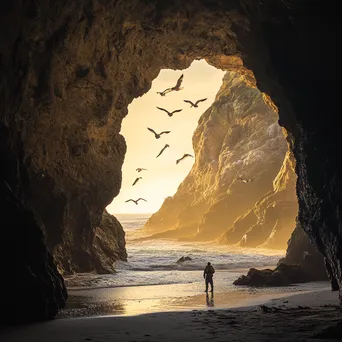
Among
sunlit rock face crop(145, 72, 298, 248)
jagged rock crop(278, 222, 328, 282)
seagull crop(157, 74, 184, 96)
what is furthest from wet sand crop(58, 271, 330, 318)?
sunlit rock face crop(145, 72, 298, 248)

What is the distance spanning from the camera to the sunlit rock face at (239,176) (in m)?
58.1

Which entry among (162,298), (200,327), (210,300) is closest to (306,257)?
(210,300)

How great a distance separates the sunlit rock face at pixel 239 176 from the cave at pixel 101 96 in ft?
113

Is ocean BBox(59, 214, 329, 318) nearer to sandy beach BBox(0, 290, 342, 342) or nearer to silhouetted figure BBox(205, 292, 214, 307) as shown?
silhouetted figure BBox(205, 292, 214, 307)

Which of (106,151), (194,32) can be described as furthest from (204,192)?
(194,32)

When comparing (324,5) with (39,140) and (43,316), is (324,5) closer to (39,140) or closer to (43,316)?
(43,316)

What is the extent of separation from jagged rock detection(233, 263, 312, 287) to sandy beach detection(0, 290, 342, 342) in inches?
310

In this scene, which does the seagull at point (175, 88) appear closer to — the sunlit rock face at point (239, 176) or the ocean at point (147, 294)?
the ocean at point (147, 294)

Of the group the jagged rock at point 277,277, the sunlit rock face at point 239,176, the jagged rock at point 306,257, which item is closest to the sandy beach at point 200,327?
the jagged rock at point 277,277

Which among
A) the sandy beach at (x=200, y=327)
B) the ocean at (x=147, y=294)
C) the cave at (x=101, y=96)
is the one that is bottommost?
the ocean at (x=147, y=294)

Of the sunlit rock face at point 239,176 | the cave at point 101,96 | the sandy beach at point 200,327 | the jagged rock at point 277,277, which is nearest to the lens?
the sandy beach at point 200,327

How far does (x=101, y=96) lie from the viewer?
22266 mm

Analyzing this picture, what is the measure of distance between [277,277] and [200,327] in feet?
39.1

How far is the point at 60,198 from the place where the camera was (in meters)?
22.1
